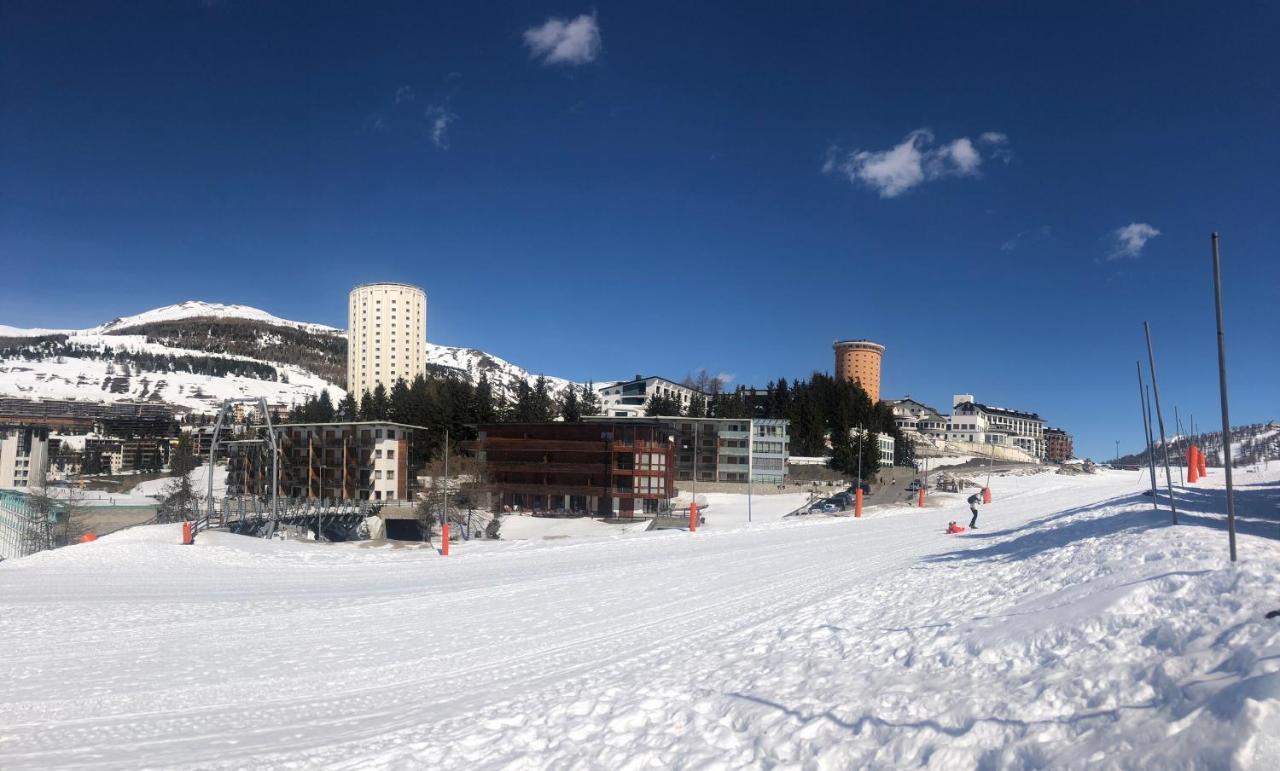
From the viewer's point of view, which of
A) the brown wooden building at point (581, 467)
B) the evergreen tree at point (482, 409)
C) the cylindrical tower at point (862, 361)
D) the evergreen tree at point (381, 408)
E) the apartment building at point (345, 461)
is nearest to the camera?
the brown wooden building at point (581, 467)

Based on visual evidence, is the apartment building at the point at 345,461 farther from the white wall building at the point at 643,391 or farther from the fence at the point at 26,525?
the white wall building at the point at 643,391

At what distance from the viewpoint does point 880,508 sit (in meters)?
37.5

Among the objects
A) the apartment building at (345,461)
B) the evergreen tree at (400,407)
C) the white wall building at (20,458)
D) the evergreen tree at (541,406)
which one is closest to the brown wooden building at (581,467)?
the apartment building at (345,461)

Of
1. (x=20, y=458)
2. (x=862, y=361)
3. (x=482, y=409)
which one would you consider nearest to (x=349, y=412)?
(x=20, y=458)

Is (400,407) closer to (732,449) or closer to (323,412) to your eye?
(323,412)

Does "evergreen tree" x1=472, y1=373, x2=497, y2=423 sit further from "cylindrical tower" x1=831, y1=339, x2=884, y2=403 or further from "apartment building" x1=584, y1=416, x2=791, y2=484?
"cylindrical tower" x1=831, y1=339, x2=884, y2=403

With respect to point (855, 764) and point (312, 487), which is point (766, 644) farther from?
point (312, 487)

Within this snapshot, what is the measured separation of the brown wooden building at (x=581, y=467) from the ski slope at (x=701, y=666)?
39268 millimetres

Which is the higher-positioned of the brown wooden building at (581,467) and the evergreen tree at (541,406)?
the evergreen tree at (541,406)

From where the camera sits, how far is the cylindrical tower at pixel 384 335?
586 feet

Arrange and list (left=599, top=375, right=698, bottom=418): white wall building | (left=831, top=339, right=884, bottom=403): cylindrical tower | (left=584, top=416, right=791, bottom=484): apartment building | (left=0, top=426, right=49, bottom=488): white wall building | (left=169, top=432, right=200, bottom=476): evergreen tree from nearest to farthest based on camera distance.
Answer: (left=584, top=416, right=791, bottom=484): apartment building → (left=0, top=426, right=49, bottom=488): white wall building → (left=169, top=432, right=200, bottom=476): evergreen tree → (left=599, top=375, right=698, bottom=418): white wall building → (left=831, top=339, right=884, bottom=403): cylindrical tower

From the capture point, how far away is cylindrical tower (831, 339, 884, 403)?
193250mm

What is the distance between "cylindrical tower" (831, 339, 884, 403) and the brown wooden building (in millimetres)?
145287

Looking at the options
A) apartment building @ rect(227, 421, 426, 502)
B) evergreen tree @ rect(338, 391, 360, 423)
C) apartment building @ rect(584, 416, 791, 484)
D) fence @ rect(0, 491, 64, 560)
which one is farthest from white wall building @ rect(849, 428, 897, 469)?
fence @ rect(0, 491, 64, 560)
